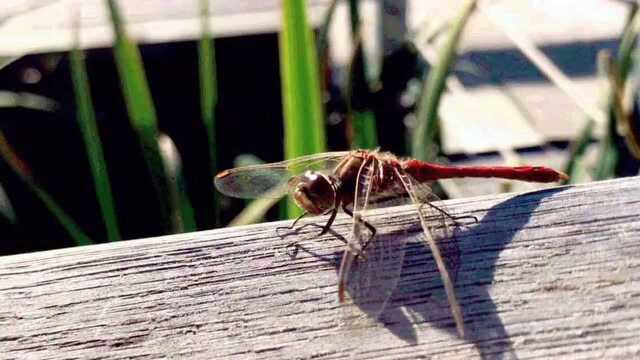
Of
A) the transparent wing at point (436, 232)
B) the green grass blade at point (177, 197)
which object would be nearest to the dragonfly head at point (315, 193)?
the transparent wing at point (436, 232)

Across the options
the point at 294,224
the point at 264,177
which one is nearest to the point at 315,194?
the point at 264,177

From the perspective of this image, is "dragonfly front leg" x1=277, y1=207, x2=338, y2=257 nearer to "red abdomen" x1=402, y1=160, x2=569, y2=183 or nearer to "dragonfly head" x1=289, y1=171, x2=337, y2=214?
"dragonfly head" x1=289, y1=171, x2=337, y2=214

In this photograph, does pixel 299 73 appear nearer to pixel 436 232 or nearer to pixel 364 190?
pixel 364 190

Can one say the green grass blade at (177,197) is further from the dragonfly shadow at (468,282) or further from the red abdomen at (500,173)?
the dragonfly shadow at (468,282)

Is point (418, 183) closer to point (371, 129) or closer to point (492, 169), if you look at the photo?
point (492, 169)

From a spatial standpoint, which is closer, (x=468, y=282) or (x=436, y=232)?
(x=468, y=282)

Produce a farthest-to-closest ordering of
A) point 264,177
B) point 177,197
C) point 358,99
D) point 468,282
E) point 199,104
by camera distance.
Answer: point 199,104 → point 358,99 → point 177,197 → point 264,177 → point 468,282

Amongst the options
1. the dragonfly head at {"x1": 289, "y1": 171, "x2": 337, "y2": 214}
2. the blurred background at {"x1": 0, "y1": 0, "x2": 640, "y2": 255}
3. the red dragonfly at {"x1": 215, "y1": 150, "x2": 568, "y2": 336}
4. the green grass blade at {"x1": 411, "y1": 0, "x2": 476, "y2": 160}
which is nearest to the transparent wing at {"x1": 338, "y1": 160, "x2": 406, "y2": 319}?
the red dragonfly at {"x1": 215, "y1": 150, "x2": 568, "y2": 336}

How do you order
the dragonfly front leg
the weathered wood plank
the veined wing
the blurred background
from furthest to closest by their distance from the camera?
the blurred background → the veined wing → the dragonfly front leg → the weathered wood plank
